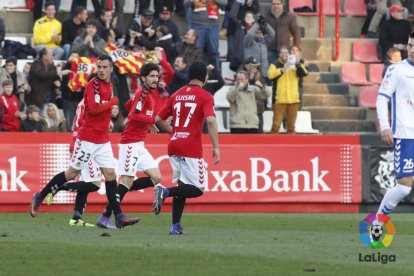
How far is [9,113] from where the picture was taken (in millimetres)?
23188

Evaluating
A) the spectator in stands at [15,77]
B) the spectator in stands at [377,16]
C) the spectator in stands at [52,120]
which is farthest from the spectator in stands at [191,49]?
the spectator in stands at [377,16]

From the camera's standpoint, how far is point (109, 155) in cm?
1670

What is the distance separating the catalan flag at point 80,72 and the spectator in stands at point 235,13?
3.70 metres

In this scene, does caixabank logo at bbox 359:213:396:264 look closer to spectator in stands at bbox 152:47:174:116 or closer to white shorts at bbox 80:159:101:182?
white shorts at bbox 80:159:101:182

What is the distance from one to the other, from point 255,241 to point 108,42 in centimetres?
1097

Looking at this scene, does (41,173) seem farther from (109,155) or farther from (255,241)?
(255,241)

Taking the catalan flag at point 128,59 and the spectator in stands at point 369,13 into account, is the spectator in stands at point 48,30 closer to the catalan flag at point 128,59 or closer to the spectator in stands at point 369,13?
the catalan flag at point 128,59

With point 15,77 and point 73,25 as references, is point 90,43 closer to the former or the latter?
point 73,25

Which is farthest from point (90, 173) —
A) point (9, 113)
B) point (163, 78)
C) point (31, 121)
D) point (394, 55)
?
point (394, 55)

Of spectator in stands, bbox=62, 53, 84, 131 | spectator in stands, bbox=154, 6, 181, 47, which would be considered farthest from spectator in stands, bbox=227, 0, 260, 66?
spectator in stands, bbox=62, 53, 84, 131

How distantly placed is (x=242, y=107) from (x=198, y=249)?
1125 cm

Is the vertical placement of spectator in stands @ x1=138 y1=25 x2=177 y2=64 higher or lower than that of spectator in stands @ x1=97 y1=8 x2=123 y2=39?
lower

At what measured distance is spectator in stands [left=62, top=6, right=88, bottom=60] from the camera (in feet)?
83.9

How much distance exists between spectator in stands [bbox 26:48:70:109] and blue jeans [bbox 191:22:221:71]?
3.11 m
